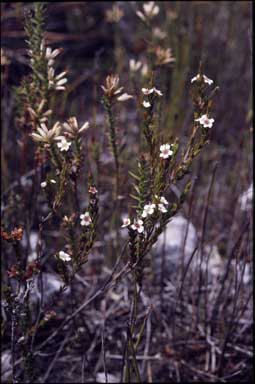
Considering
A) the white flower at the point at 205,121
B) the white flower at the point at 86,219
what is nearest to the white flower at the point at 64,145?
the white flower at the point at 86,219

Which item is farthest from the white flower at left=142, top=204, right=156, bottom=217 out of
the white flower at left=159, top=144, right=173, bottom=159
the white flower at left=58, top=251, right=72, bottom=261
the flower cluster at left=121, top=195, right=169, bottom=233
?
the white flower at left=58, top=251, right=72, bottom=261

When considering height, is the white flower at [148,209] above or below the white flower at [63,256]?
above

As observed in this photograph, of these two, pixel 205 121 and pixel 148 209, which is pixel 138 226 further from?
pixel 205 121

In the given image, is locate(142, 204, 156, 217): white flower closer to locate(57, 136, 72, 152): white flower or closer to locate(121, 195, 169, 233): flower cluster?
locate(121, 195, 169, 233): flower cluster

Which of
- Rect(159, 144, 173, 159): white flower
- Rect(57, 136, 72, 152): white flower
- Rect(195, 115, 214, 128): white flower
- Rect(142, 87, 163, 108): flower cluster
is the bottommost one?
Rect(159, 144, 173, 159): white flower

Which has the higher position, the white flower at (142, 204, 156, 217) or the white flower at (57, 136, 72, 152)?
the white flower at (57, 136, 72, 152)

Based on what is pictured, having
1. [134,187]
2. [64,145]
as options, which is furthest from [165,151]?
[64,145]

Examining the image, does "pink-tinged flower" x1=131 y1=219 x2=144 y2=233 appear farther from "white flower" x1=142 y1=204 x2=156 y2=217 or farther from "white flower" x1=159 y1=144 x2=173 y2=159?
"white flower" x1=159 y1=144 x2=173 y2=159

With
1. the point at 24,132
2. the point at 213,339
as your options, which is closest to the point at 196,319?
the point at 213,339

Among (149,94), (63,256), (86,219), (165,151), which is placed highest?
(149,94)

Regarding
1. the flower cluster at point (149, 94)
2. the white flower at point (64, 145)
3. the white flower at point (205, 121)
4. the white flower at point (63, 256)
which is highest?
the flower cluster at point (149, 94)

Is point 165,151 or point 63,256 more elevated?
point 165,151

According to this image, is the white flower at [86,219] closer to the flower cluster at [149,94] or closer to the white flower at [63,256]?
the white flower at [63,256]

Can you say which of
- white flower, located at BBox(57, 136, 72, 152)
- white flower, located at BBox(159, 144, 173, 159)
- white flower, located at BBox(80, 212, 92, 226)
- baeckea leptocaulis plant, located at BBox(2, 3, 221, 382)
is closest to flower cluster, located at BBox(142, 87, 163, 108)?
baeckea leptocaulis plant, located at BBox(2, 3, 221, 382)
